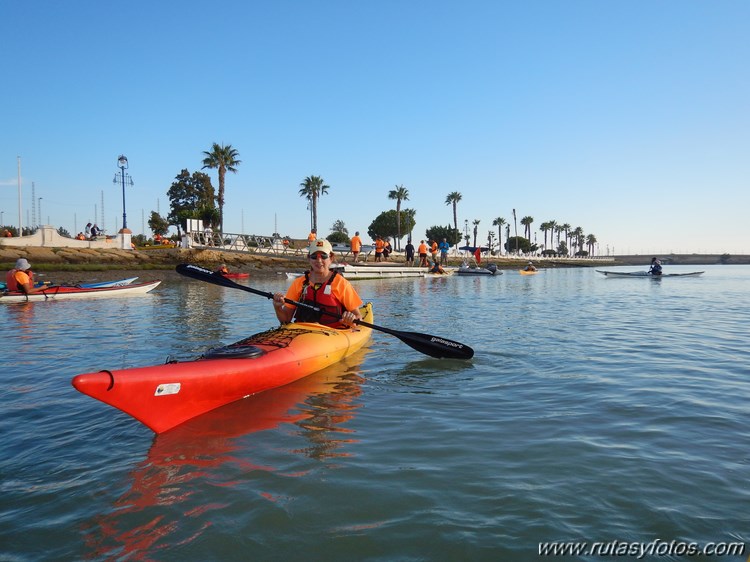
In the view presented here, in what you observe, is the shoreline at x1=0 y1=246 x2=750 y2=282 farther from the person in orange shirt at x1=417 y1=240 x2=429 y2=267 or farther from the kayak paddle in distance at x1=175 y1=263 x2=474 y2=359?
the kayak paddle in distance at x1=175 y1=263 x2=474 y2=359

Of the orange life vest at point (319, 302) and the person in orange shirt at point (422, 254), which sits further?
the person in orange shirt at point (422, 254)

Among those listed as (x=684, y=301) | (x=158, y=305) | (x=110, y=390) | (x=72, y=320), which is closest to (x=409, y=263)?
(x=684, y=301)

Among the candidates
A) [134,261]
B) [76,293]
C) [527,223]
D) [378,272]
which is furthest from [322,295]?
[527,223]

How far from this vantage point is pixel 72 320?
42.1ft

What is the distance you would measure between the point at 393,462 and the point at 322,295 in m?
3.78

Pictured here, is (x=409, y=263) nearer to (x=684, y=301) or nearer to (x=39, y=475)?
(x=684, y=301)

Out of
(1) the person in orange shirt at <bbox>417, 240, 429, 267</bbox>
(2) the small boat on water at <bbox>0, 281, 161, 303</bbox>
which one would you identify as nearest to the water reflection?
(2) the small boat on water at <bbox>0, 281, 161, 303</bbox>

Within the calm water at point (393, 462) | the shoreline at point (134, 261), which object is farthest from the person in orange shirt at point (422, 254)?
the calm water at point (393, 462)

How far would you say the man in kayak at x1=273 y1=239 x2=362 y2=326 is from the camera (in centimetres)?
739

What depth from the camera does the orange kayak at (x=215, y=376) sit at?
14.0 feet

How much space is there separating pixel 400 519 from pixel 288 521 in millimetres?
725

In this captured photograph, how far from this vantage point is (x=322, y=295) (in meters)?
7.61

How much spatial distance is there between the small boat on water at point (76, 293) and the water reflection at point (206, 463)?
14.5 metres

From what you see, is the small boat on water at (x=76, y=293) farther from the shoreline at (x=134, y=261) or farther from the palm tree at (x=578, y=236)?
the palm tree at (x=578, y=236)
